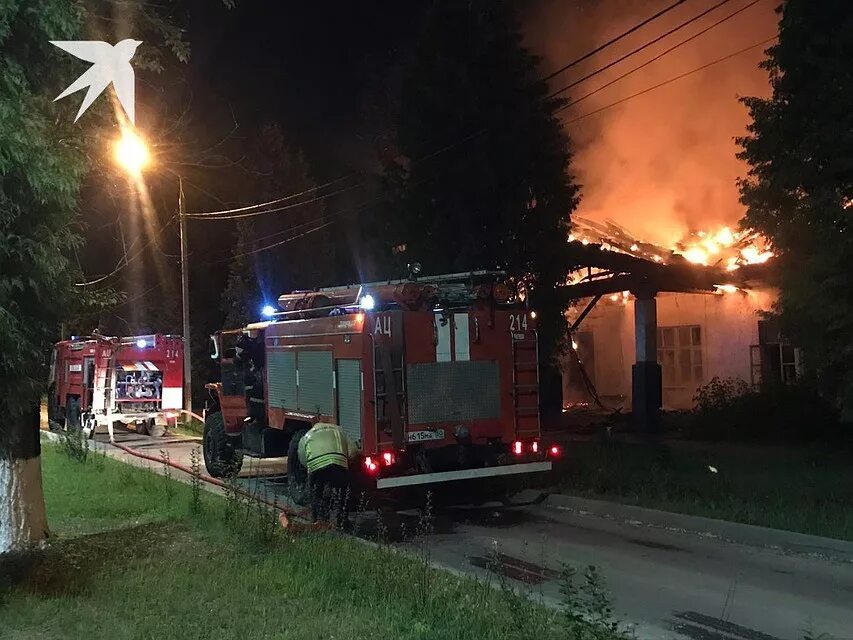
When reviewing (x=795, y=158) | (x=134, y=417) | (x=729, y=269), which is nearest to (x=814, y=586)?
(x=795, y=158)

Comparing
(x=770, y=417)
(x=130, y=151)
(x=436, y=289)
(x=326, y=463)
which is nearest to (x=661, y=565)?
(x=326, y=463)

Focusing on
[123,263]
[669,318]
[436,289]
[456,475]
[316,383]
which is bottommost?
[456,475]

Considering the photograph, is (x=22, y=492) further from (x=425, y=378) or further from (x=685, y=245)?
(x=685, y=245)

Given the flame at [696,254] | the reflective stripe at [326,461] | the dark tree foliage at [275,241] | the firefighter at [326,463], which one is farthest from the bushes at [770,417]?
the dark tree foliage at [275,241]

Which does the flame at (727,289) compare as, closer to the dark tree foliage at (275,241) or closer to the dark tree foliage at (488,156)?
the dark tree foliage at (488,156)

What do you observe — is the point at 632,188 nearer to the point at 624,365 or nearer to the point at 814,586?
the point at 624,365

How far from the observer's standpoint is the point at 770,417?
50.3 feet

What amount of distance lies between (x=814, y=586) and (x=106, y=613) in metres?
5.36

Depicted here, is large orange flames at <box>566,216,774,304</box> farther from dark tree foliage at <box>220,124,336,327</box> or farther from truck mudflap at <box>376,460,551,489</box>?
dark tree foliage at <box>220,124,336,327</box>

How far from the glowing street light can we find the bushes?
11456 mm

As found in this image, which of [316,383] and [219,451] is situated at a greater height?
[316,383]

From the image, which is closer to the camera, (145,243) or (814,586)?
(814,586)

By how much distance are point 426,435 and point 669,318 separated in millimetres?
14644

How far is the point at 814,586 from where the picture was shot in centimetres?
636
